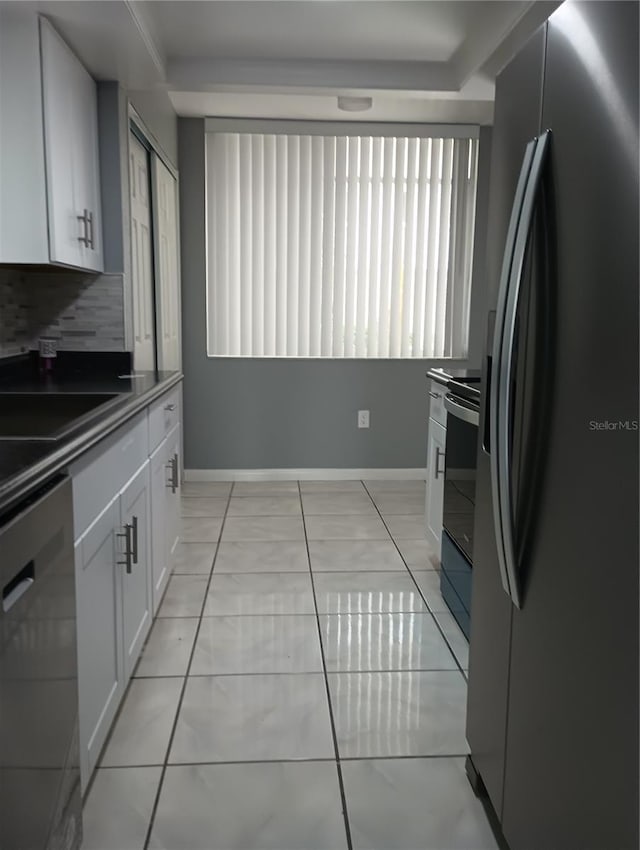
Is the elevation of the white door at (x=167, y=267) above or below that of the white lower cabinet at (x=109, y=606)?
above

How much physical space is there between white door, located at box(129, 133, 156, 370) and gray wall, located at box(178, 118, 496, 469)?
86 centimetres

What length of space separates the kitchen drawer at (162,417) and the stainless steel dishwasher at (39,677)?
3.36ft

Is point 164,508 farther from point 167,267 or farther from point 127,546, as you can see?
point 167,267

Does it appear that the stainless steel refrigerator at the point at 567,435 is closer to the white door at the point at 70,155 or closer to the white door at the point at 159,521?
the white door at the point at 159,521

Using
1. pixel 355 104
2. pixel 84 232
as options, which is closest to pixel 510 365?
pixel 84 232

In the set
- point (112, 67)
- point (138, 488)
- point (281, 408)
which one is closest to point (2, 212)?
point (112, 67)

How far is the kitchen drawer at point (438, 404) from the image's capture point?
9.29ft

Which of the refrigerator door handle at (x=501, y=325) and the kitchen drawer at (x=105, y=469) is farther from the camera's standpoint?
the kitchen drawer at (x=105, y=469)

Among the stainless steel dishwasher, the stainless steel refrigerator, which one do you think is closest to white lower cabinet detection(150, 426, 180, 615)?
the stainless steel dishwasher

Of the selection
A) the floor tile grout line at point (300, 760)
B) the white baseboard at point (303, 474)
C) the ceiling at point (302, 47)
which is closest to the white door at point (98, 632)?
the floor tile grout line at point (300, 760)

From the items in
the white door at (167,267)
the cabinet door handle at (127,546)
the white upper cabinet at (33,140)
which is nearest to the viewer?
the cabinet door handle at (127,546)

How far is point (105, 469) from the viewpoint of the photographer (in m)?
1.73

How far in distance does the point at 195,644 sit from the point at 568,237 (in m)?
1.93
